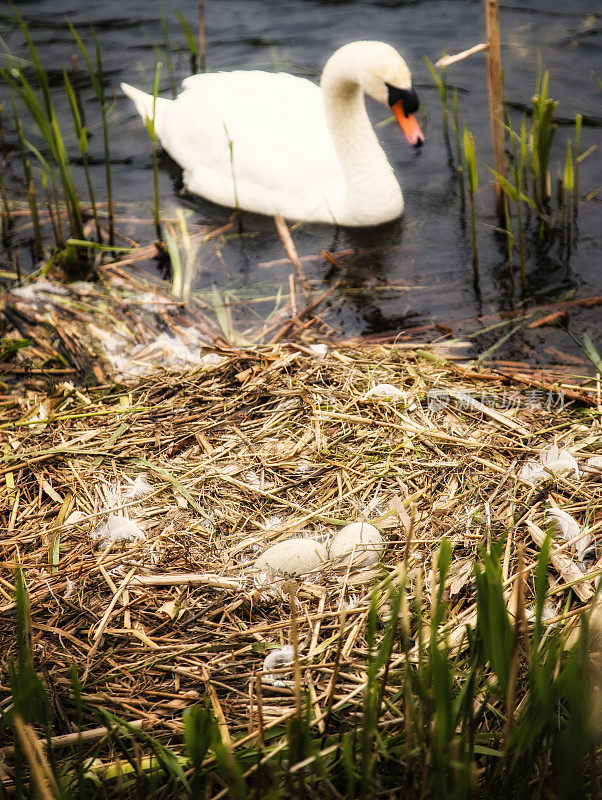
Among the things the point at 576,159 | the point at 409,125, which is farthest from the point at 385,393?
the point at 409,125

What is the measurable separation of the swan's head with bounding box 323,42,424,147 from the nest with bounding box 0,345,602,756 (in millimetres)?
1792

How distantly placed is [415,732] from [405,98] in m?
3.69

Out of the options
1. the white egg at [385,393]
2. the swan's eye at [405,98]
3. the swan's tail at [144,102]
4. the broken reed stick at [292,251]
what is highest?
the swan's tail at [144,102]

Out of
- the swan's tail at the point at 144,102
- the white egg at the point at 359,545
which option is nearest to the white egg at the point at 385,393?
the white egg at the point at 359,545

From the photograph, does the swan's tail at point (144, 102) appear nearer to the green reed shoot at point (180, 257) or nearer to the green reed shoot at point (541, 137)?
the green reed shoot at point (180, 257)

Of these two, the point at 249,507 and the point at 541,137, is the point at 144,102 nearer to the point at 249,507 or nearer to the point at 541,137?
the point at 541,137

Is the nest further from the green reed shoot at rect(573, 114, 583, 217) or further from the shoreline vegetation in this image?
the green reed shoot at rect(573, 114, 583, 217)

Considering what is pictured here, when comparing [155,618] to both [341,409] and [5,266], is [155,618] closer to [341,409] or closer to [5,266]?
[341,409]

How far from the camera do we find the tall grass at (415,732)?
119cm

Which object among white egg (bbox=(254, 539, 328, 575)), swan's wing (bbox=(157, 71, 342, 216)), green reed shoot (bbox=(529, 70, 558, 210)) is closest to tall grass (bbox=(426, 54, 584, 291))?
green reed shoot (bbox=(529, 70, 558, 210))

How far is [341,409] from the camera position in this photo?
280 cm

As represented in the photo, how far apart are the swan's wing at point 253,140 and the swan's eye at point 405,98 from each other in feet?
1.72

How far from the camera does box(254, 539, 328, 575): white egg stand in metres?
2.18

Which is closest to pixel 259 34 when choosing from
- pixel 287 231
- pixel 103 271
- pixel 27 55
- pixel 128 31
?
pixel 128 31
